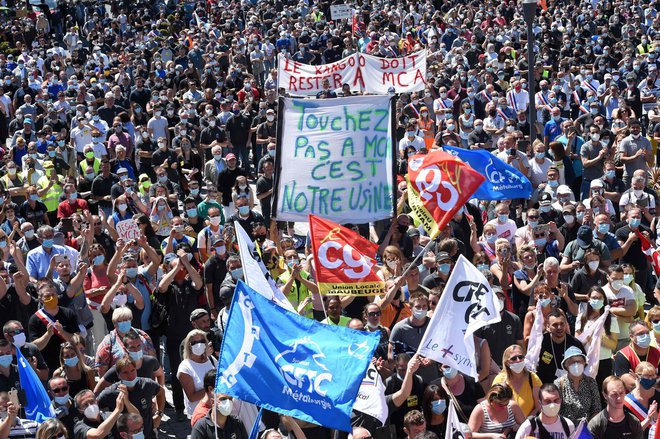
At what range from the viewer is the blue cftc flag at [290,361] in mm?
8672

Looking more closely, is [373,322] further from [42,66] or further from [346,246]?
[42,66]

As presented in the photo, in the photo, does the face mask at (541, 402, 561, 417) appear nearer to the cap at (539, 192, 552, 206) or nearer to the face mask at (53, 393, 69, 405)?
the face mask at (53, 393, 69, 405)

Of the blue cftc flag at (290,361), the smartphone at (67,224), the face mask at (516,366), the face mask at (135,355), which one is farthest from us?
the smartphone at (67,224)

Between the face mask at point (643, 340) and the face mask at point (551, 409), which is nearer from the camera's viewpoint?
the face mask at point (551, 409)

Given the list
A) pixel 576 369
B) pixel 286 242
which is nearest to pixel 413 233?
pixel 286 242

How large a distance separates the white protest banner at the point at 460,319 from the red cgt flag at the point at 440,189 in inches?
76.6

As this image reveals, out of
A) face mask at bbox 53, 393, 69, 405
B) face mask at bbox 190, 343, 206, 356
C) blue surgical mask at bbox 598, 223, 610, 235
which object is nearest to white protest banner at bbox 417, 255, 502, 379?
face mask at bbox 190, 343, 206, 356

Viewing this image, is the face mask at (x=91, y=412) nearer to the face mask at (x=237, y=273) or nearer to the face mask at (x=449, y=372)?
the face mask at (x=449, y=372)

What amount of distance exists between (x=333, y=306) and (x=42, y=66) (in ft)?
61.0

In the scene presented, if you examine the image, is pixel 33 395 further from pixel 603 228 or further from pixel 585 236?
pixel 603 228

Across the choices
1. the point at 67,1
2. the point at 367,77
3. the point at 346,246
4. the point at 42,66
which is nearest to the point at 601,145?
the point at 367,77

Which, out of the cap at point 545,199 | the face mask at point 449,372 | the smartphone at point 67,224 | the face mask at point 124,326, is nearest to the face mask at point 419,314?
the face mask at point 449,372

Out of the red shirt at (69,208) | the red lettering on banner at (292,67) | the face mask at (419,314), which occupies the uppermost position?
the face mask at (419,314)

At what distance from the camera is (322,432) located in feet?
33.4
